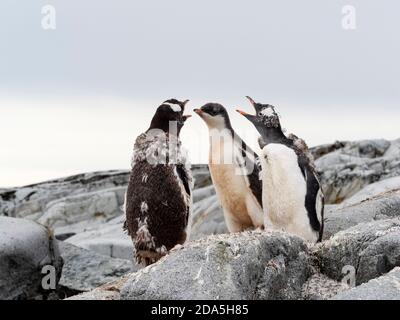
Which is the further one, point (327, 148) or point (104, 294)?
point (327, 148)

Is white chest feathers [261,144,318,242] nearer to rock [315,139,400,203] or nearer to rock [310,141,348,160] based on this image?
rock [315,139,400,203]

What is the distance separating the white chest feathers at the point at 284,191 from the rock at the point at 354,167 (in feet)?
44.1

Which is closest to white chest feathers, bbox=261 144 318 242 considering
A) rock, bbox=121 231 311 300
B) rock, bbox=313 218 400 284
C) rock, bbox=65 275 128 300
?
rock, bbox=313 218 400 284

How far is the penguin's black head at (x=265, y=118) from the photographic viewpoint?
8.28 m

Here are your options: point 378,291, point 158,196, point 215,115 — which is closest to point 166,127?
point 158,196

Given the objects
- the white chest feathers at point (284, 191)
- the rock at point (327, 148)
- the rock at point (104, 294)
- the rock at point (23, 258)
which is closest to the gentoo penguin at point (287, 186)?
the white chest feathers at point (284, 191)

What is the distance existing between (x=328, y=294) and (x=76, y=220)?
70.7 ft

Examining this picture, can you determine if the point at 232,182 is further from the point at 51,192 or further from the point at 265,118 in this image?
the point at 51,192

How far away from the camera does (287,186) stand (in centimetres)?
803

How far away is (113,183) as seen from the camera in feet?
95.6

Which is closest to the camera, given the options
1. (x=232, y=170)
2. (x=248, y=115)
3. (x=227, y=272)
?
(x=227, y=272)

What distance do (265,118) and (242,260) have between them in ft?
9.54
